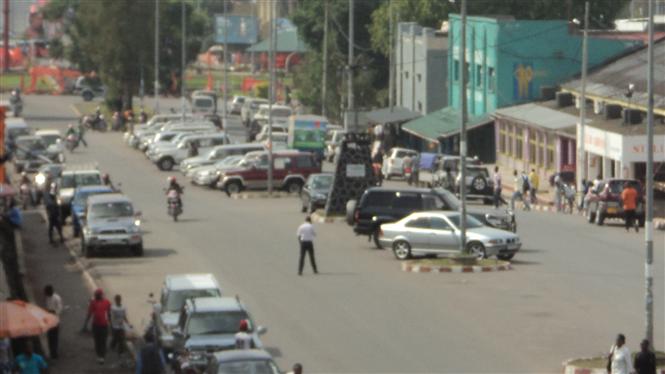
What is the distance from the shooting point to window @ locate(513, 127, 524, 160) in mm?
73750

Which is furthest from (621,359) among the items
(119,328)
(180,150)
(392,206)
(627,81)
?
(180,150)

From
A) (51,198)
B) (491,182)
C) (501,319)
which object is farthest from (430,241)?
(491,182)

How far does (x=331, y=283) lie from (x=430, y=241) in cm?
428

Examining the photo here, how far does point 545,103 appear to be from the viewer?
7419 centimetres

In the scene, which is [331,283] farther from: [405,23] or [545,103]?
[405,23]

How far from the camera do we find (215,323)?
28.9m

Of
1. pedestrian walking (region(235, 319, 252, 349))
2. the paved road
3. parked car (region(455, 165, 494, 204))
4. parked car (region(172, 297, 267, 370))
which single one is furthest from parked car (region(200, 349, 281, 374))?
parked car (region(455, 165, 494, 204))

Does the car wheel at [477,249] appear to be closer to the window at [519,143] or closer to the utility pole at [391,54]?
the window at [519,143]

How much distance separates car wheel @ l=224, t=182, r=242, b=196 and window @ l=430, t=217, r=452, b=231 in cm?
2259

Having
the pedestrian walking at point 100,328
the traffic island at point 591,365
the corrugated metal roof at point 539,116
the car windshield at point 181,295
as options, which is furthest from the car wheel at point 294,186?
the traffic island at point 591,365

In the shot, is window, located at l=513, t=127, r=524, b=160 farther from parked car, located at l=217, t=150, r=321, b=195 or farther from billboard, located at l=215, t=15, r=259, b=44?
billboard, located at l=215, t=15, r=259, b=44

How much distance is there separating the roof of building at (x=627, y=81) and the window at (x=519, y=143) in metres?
2.79

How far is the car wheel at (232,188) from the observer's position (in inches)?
2557

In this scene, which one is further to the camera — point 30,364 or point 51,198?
point 51,198
